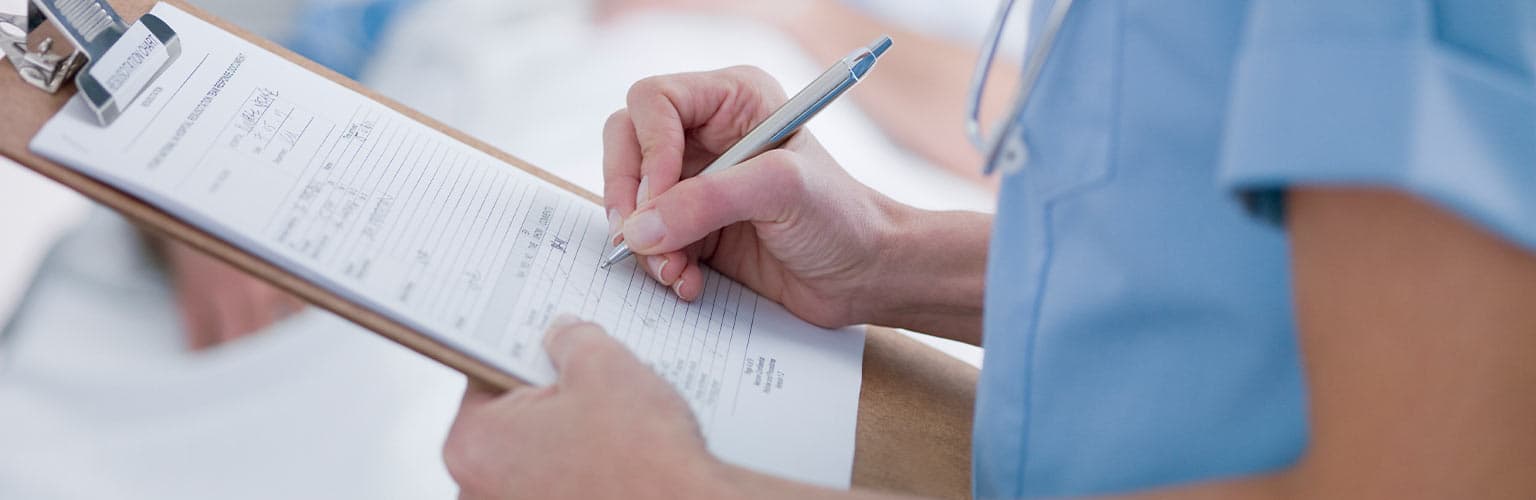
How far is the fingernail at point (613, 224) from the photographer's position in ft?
1.83

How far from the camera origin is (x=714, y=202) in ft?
1.76

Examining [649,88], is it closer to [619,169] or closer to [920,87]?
[619,169]

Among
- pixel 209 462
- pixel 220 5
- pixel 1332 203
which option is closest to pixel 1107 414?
pixel 1332 203

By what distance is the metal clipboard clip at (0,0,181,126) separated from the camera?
0.45 metres

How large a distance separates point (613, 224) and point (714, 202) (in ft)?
0.22

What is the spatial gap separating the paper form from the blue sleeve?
0.25m

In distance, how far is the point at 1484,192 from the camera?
281 mm

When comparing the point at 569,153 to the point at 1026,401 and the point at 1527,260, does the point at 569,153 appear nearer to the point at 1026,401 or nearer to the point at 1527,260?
the point at 1026,401

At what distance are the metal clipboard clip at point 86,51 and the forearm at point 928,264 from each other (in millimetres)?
389

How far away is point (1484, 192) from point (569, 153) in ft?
3.25

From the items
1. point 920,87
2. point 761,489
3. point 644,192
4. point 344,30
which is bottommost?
point 761,489

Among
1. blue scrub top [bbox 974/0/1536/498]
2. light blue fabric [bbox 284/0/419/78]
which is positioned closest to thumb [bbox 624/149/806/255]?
blue scrub top [bbox 974/0/1536/498]

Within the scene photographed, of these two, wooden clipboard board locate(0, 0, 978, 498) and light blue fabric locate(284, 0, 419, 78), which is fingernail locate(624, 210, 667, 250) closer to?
wooden clipboard board locate(0, 0, 978, 498)

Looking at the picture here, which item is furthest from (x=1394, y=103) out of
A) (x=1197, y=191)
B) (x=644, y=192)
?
(x=644, y=192)
